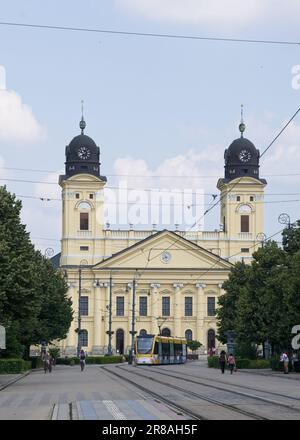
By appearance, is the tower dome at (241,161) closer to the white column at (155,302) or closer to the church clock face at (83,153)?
the white column at (155,302)

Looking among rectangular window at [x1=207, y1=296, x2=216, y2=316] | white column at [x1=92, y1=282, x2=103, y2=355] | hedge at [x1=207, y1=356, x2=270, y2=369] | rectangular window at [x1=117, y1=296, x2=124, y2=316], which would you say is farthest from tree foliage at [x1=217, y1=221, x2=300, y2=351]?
rectangular window at [x1=207, y1=296, x2=216, y2=316]

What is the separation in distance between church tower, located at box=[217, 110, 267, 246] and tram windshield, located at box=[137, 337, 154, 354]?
53.1 metres

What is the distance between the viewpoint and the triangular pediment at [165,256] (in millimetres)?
142125

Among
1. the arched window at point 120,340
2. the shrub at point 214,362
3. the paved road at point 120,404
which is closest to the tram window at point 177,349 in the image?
the shrub at point 214,362

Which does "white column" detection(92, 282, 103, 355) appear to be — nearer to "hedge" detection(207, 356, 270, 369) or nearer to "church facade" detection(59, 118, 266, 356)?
"church facade" detection(59, 118, 266, 356)

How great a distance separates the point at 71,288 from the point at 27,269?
9711 cm

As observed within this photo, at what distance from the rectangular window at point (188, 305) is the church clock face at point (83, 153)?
76.9 feet

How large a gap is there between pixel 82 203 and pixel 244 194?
70.8 ft

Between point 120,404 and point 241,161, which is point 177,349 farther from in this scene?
point 120,404

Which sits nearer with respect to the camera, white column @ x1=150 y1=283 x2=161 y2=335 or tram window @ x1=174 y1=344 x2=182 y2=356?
tram window @ x1=174 y1=344 x2=182 y2=356

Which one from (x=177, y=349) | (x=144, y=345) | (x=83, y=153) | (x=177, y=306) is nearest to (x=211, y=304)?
(x=177, y=306)

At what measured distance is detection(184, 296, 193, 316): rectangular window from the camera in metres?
145

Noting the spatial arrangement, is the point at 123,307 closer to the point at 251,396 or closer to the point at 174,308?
the point at 174,308

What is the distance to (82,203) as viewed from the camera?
142250mm
